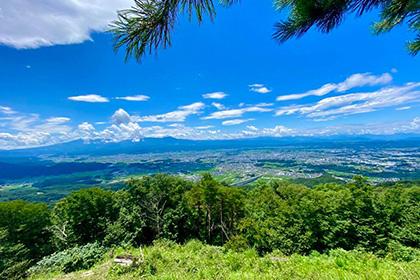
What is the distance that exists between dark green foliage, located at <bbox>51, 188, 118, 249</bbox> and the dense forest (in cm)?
8

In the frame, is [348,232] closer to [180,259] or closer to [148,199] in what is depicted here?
[180,259]

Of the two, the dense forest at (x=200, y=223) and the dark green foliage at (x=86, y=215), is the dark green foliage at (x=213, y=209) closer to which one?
the dense forest at (x=200, y=223)

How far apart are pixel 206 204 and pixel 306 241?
955 cm

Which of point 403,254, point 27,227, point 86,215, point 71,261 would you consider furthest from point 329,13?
point 27,227

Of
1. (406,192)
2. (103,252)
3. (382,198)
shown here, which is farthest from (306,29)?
(406,192)

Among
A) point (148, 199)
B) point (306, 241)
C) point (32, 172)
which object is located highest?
point (148, 199)

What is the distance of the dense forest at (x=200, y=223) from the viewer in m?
13.9

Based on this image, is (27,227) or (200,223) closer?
(27,227)

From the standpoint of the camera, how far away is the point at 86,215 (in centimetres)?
1977

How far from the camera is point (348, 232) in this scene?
607 inches

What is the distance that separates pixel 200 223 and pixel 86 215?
1040 cm

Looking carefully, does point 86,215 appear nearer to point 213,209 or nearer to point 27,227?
point 27,227

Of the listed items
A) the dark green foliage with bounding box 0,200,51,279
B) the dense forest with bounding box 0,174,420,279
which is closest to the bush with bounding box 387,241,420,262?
the dense forest with bounding box 0,174,420,279

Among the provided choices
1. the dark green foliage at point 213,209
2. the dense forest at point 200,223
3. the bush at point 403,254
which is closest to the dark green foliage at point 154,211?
the dense forest at point 200,223
